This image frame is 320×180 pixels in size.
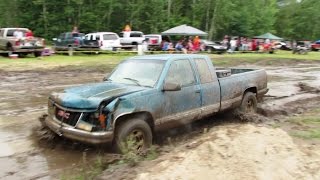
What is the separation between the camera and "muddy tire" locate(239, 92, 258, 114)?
9.59 metres

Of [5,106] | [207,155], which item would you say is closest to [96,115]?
[207,155]

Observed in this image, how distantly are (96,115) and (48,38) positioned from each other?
41.6 metres

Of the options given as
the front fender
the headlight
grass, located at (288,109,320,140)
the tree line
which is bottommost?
grass, located at (288,109,320,140)

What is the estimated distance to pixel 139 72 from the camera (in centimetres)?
771

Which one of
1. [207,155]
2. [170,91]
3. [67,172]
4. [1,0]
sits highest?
[1,0]

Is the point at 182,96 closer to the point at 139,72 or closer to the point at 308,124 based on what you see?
the point at 139,72

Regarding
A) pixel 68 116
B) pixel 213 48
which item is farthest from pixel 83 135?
pixel 213 48

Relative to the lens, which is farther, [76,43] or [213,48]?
[213,48]

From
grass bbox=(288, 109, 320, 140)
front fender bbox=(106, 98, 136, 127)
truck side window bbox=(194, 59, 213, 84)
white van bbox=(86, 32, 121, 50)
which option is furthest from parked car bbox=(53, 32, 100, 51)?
front fender bbox=(106, 98, 136, 127)

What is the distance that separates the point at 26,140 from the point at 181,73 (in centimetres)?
311

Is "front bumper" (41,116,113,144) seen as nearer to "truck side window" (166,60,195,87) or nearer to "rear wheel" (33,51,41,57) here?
"truck side window" (166,60,195,87)

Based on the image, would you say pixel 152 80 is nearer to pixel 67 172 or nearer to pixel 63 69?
pixel 67 172

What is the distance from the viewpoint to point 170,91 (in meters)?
7.32

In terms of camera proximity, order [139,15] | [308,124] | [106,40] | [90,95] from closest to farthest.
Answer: [90,95], [308,124], [106,40], [139,15]
